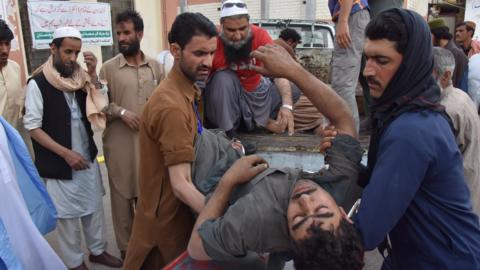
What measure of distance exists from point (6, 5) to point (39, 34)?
964 millimetres

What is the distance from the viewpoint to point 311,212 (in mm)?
1384

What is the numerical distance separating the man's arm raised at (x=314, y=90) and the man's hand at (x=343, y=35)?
1.63 meters

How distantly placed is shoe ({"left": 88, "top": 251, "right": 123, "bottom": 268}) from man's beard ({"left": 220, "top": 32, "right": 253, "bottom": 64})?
1.91 m

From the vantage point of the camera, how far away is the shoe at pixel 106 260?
356 centimetres

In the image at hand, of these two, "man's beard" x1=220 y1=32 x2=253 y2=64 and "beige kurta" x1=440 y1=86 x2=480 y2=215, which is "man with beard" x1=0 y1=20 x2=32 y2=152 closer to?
"man's beard" x1=220 y1=32 x2=253 y2=64

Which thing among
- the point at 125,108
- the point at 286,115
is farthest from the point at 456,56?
the point at 125,108

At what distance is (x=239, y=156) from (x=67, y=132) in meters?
1.71

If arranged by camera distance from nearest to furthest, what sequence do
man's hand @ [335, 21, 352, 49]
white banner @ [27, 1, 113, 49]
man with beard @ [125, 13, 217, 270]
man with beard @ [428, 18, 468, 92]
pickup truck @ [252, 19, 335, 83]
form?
1. man with beard @ [125, 13, 217, 270]
2. man's hand @ [335, 21, 352, 49]
3. man with beard @ [428, 18, 468, 92]
4. pickup truck @ [252, 19, 335, 83]
5. white banner @ [27, 1, 113, 49]

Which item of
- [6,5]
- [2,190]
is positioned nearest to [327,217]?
[2,190]

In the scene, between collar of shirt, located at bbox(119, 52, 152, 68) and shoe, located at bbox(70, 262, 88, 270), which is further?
collar of shirt, located at bbox(119, 52, 152, 68)

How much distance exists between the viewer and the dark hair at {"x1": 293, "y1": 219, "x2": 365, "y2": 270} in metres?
1.30

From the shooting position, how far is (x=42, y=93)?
10.0 ft

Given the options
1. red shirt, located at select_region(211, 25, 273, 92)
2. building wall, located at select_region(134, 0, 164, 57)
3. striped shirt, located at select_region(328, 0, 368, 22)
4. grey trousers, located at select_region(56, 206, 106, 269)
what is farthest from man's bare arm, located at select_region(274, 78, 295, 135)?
building wall, located at select_region(134, 0, 164, 57)

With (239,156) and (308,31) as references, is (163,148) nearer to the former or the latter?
(239,156)
